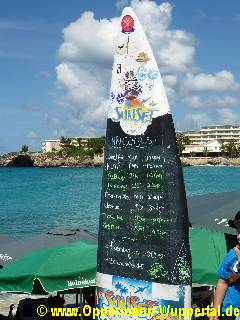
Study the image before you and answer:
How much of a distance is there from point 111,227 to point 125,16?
2.40m

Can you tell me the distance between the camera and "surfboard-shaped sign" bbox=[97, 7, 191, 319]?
A: 622 cm

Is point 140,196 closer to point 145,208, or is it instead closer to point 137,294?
point 145,208

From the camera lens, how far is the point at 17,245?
35.0 ft

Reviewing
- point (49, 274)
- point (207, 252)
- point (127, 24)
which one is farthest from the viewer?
point (207, 252)

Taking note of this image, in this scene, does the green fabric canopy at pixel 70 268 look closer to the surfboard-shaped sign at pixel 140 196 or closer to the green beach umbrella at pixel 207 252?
the green beach umbrella at pixel 207 252

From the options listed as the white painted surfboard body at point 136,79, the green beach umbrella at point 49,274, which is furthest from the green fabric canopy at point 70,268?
the white painted surfboard body at point 136,79

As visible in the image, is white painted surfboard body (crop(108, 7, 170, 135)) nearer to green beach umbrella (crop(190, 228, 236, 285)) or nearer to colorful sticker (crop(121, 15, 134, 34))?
colorful sticker (crop(121, 15, 134, 34))

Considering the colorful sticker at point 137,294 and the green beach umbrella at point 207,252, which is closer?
the colorful sticker at point 137,294

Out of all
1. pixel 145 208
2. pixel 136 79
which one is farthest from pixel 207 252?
pixel 136 79

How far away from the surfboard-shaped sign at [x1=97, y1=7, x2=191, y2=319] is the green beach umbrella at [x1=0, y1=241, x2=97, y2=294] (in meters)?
1.40

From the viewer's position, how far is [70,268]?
8320mm

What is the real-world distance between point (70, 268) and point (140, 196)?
2378mm

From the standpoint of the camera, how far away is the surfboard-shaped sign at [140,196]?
6219 mm

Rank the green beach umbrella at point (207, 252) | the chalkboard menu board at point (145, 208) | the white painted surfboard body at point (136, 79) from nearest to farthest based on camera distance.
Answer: the chalkboard menu board at point (145, 208)
the white painted surfboard body at point (136, 79)
the green beach umbrella at point (207, 252)
